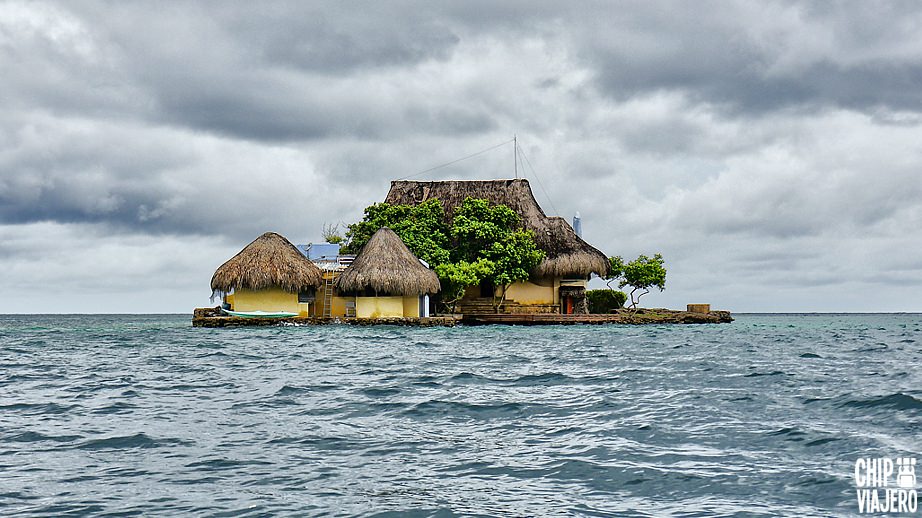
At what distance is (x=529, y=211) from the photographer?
148ft

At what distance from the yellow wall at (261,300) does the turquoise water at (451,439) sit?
20.3m

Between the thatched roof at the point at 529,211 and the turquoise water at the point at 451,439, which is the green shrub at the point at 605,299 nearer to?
the thatched roof at the point at 529,211

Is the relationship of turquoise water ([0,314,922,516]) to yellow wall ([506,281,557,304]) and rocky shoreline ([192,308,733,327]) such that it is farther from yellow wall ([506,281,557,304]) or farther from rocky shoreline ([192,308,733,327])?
yellow wall ([506,281,557,304])

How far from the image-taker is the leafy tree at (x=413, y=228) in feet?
131

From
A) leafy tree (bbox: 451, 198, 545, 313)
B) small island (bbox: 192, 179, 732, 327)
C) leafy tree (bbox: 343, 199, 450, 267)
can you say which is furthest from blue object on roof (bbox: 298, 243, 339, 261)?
leafy tree (bbox: 451, 198, 545, 313)

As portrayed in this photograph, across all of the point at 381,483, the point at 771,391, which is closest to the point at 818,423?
the point at 771,391

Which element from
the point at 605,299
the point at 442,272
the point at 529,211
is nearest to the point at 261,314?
the point at 442,272

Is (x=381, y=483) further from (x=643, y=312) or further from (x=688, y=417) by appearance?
(x=643, y=312)

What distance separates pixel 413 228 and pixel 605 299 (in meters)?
→ 12.8

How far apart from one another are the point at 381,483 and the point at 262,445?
5.65ft

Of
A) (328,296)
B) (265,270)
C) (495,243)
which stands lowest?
(328,296)

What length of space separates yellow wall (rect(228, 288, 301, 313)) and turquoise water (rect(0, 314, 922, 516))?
66.4ft

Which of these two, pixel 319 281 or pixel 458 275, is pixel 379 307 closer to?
pixel 319 281

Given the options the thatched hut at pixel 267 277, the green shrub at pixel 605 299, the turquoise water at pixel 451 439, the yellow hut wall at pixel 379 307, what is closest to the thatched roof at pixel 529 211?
the green shrub at pixel 605 299
